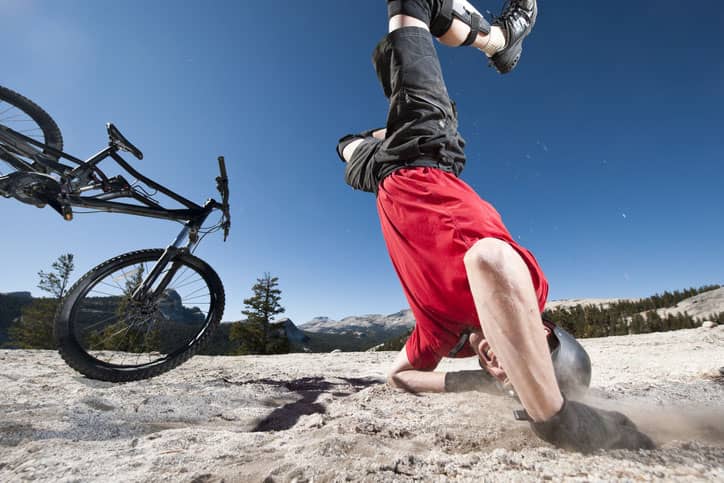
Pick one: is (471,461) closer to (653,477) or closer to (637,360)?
(653,477)

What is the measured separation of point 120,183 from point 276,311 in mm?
23521

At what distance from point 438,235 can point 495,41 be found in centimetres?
134

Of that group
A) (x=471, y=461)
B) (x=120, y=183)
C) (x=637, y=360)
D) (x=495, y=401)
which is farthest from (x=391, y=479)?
(x=637, y=360)

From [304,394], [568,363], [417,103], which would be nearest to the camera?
[417,103]

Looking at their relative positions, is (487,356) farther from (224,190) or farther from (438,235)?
(224,190)

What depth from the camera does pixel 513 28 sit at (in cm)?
190

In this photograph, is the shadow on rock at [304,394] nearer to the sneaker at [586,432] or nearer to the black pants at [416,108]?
the sneaker at [586,432]

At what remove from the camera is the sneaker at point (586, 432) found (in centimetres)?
108

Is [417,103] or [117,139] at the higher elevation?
[117,139]

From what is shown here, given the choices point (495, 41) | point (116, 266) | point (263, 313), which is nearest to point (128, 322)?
point (116, 266)

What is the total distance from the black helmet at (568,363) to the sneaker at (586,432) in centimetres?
45

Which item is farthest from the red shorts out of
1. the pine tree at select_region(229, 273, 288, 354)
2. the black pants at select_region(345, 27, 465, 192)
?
the pine tree at select_region(229, 273, 288, 354)

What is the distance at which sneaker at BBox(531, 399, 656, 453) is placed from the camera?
3.54 feet

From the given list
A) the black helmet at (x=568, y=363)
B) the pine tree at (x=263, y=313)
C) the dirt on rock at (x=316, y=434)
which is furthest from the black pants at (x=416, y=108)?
the pine tree at (x=263, y=313)
